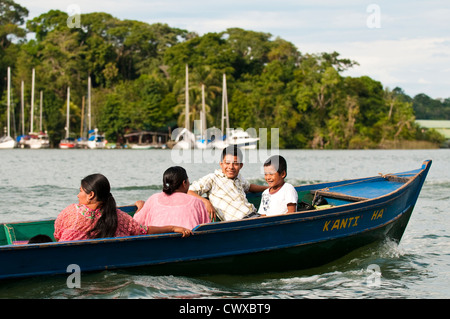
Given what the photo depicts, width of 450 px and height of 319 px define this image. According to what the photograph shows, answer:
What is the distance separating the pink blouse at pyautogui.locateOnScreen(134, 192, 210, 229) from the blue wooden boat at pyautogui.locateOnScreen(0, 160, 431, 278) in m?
0.16

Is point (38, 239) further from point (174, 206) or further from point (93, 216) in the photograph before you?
point (174, 206)

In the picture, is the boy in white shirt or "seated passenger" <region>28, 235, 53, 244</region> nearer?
"seated passenger" <region>28, 235, 53, 244</region>

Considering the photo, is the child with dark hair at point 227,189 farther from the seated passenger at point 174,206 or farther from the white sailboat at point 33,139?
the white sailboat at point 33,139

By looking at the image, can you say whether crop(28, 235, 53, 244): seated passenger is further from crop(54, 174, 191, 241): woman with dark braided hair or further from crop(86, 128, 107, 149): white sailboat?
crop(86, 128, 107, 149): white sailboat

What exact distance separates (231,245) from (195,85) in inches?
1969

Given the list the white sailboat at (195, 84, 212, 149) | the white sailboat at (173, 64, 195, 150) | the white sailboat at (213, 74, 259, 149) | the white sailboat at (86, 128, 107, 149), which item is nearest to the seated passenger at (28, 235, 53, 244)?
the white sailboat at (195, 84, 212, 149)

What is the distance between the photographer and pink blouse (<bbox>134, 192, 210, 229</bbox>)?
620 centimetres

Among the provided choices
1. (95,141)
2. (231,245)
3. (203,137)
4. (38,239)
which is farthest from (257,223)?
(95,141)

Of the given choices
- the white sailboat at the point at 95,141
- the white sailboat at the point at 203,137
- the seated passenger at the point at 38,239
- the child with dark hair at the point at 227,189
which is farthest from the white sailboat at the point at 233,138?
the seated passenger at the point at 38,239

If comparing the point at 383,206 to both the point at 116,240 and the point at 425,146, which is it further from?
the point at 425,146

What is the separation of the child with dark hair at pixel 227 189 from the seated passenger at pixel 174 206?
24.0 inches

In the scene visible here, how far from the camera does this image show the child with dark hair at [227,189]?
6.91 m

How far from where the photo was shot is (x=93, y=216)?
5695 millimetres
